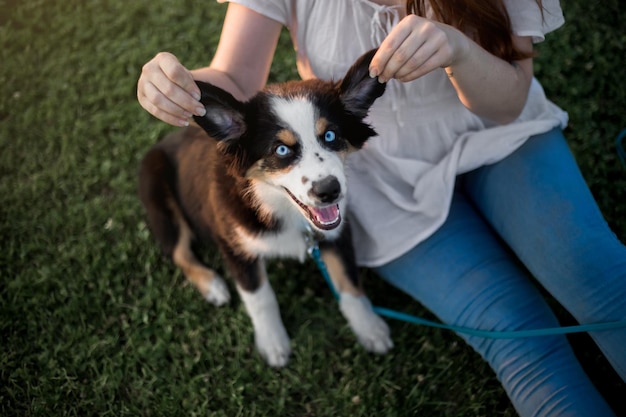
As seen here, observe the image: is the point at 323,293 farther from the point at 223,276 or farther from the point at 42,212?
the point at 42,212

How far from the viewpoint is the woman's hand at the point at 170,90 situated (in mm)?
1727

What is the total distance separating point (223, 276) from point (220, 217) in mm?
690

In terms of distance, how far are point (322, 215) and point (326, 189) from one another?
0.25 m

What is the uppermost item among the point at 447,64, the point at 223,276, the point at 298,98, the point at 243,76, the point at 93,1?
the point at 447,64

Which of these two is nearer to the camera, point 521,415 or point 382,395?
point 521,415

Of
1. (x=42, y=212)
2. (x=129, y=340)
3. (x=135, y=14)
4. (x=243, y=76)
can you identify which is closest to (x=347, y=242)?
(x=243, y=76)

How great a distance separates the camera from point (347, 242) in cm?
256

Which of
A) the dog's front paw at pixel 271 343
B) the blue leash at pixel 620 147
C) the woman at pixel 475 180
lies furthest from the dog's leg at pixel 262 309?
the blue leash at pixel 620 147

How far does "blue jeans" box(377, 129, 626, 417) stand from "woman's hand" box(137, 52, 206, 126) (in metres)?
1.20

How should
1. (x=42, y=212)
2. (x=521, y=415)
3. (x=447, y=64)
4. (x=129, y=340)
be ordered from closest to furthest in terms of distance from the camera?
(x=447, y=64) < (x=521, y=415) < (x=129, y=340) < (x=42, y=212)

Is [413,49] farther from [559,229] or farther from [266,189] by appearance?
[559,229]

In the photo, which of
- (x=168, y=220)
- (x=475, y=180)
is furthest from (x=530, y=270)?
(x=168, y=220)

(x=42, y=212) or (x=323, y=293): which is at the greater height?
(x=323, y=293)

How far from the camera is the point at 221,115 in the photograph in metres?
1.89
